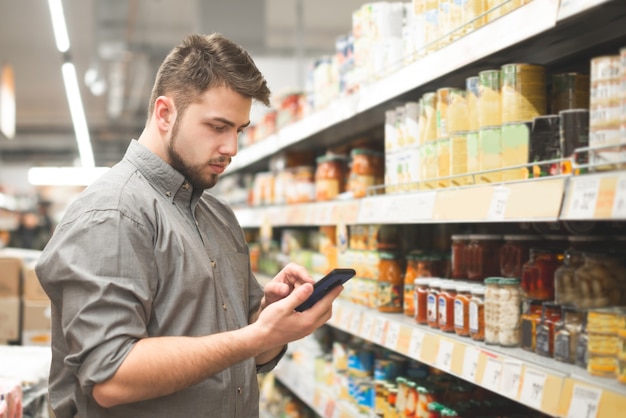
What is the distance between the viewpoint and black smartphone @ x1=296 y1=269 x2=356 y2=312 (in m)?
1.63

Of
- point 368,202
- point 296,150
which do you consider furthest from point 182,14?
point 368,202

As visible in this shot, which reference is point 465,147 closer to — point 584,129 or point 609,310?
point 584,129

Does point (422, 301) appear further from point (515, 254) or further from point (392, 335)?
point (515, 254)

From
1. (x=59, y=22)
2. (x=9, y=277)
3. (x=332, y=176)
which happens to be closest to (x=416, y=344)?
(x=332, y=176)

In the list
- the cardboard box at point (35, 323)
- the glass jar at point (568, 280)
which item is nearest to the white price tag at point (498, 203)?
the glass jar at point (568, 280)

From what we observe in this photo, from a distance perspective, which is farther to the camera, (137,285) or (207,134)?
(207,134)

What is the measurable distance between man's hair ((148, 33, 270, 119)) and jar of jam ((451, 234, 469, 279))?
2.87ft

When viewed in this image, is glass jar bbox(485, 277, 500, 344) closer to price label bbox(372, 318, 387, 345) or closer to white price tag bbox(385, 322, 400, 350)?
white price tag bbox(385, 322, 400, 350)

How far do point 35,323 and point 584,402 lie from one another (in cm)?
314

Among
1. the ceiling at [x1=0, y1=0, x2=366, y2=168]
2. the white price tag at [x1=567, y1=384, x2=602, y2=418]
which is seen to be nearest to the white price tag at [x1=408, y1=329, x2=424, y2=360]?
the white price tag at [x1=567, y1=384, x2=602, y2=418]

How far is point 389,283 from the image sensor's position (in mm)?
2666

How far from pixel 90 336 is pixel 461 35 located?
1.29m

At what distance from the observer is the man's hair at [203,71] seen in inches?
67.2

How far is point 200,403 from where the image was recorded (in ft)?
5.42
